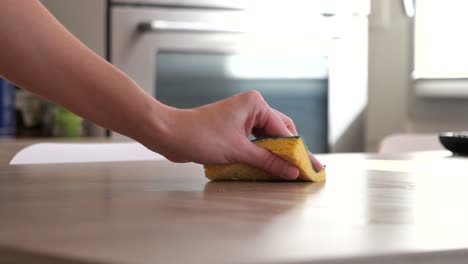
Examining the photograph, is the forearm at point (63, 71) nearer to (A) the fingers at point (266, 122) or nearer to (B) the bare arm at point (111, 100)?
(B) the bare arm at point (111, 100)

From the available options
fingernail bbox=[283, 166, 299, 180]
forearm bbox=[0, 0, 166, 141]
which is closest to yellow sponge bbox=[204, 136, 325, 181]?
fingernail bbox=[283, 166, 299, 180]

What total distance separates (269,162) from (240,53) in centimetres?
182

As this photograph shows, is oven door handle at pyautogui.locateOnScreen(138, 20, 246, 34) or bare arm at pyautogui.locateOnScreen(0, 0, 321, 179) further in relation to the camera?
oven door handle at pyautogui.locateOnScreen(138, 20, 246, 34)

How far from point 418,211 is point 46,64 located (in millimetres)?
344

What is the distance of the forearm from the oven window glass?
1.83 meters

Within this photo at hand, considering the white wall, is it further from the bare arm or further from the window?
the bare arm

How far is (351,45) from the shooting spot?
2.93 metres

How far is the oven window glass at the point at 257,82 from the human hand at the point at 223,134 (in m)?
1.67

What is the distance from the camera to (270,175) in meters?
0.97

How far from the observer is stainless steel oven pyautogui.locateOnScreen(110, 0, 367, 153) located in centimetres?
261

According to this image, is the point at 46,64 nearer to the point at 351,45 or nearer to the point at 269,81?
the point at 269,81

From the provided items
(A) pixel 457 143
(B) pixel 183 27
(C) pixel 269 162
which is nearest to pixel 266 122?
(C) pixel 269 162

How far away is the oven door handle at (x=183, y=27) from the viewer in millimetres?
2578

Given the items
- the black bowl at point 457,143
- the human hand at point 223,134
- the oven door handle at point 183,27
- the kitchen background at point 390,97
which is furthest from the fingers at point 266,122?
the kitchen background at point 390,97
